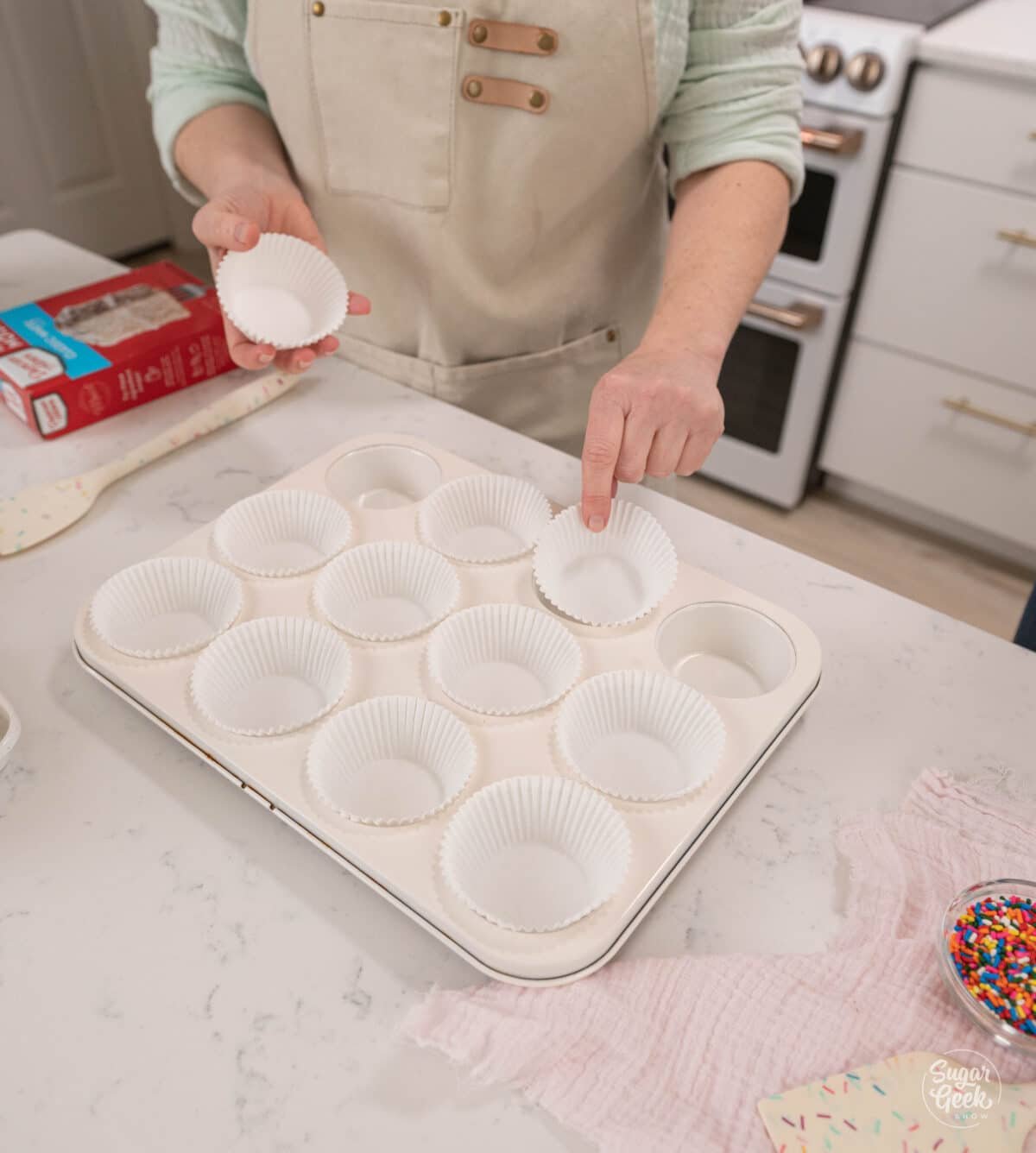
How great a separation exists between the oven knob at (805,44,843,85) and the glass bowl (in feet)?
4.07

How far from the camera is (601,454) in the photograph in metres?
0.65

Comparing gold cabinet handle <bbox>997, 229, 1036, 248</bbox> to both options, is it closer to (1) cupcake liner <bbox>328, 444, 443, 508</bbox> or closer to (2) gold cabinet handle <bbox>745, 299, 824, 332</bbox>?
(2) gold cabinet handle <bbox>745, 299, 824, 332</bbox>

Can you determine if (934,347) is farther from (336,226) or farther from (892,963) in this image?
(892,963)

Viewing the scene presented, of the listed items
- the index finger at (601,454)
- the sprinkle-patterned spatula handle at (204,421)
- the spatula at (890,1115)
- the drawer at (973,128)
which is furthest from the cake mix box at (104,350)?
the drawer at (973,128)

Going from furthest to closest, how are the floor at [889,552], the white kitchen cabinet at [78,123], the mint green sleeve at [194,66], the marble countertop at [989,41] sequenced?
1. the white kitchen cabinet at [78,123]
2. the floor at [889,552]
3. the marble countertop at [989,41]
4. the mint green sleeve at [194,66]

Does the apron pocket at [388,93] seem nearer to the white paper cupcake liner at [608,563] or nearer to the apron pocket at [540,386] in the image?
the apron pocket at [540,386]

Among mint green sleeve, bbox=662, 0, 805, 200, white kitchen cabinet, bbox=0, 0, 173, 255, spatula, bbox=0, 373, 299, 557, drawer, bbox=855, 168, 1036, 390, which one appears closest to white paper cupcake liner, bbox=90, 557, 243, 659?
spatula, bbox=0, 373, 299, 557

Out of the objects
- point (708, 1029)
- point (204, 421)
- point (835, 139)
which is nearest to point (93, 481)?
point (204, 421)

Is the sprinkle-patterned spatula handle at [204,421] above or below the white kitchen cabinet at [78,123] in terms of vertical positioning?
above

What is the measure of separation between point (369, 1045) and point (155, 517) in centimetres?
47

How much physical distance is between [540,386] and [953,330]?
899 mm

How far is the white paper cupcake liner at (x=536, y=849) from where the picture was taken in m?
0.50

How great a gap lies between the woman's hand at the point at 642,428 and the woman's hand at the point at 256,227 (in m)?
0.27

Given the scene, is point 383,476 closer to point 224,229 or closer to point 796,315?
point 224,229
